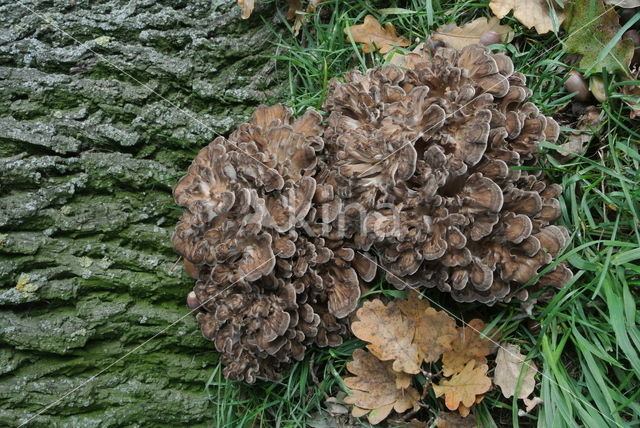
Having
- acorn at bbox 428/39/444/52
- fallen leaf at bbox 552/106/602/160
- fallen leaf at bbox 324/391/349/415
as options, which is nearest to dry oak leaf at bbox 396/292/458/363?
fallen leaf at bbox 324/391/349/415

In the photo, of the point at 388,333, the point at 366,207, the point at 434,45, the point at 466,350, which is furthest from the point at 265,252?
the point at 434,45

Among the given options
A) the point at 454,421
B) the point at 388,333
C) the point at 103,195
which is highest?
the point at 103,195

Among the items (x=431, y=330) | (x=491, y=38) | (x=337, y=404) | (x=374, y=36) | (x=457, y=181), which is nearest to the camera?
(x=457, y=181)

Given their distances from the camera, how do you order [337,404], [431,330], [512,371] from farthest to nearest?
[337,404] → [431,330] → [512,371]

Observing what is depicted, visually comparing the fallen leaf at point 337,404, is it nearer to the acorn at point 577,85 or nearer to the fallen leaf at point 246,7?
the acorn at point 577,85

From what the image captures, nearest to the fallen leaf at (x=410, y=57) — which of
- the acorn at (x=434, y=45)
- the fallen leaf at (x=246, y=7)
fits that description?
the acorn at (x=434, y=45)

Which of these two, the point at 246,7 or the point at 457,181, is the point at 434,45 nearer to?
the point at 457,181

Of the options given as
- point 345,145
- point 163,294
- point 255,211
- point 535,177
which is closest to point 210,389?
point 163,294
